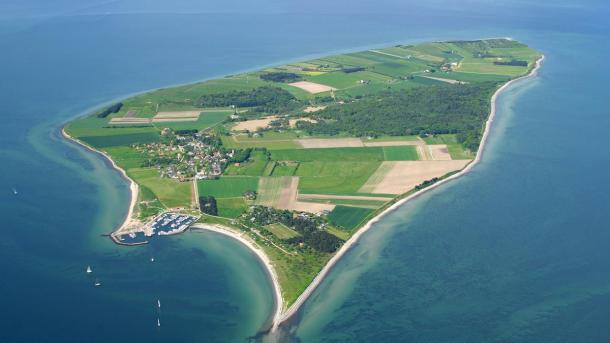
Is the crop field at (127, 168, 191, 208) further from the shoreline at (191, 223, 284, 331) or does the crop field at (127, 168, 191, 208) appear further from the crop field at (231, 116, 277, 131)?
the crop field at (231, 116, 277, 131)

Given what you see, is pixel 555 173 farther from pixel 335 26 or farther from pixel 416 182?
pixel 335 26

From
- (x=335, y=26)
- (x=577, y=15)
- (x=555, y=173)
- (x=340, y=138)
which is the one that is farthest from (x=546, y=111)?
(x=577, y=15)

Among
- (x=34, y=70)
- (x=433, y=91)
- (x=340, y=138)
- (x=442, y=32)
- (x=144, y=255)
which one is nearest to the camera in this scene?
(x=144, y=255)

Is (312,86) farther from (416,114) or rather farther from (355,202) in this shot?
(355,202)

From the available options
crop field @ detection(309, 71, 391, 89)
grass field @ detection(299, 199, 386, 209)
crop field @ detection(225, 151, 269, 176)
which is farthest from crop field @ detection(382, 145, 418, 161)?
crop field @ detection(309, 71, 391, 89)

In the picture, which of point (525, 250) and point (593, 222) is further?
point (593, 222)

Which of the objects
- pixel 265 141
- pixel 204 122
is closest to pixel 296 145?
pixel 265 141
